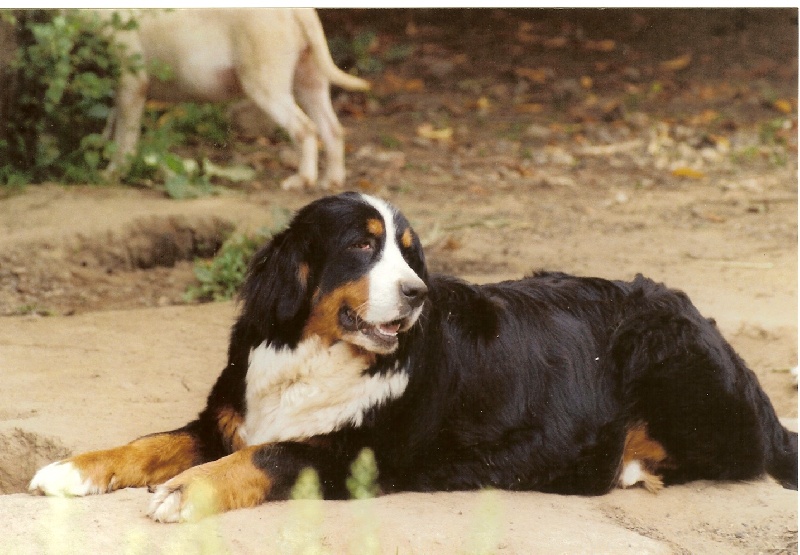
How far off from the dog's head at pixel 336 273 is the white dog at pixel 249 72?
3381 mm

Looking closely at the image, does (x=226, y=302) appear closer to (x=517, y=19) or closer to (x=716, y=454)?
(x=517, y=19)

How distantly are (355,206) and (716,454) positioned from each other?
76.0 inches

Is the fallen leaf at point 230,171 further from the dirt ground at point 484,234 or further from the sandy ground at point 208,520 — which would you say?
the sandy ground at point 208,520

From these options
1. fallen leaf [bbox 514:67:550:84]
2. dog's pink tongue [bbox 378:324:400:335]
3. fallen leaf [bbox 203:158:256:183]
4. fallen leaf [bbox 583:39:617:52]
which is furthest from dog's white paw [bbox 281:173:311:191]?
dog's pink tongue [bbox 378:324:400:335]

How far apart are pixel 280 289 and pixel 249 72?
3.87 meters

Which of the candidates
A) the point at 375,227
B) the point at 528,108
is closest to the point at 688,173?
the point at 528,108

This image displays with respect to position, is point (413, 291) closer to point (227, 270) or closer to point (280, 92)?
point (227, 270)

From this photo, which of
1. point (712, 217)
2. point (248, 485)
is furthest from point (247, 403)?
point (712, 217)

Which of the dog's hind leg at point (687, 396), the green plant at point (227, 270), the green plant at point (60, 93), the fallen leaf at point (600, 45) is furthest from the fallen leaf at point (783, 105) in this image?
the dog's hind leg at point (687, 396)

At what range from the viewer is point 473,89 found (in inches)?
369

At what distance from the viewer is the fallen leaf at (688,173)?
9086 millimetres

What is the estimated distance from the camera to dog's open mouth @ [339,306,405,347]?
3.79m

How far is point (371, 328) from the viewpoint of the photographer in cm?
380

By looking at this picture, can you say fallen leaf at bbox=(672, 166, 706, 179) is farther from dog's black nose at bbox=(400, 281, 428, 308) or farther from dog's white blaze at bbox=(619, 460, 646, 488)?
dog's black nose at bbox=(400, 281, 428, 308)
